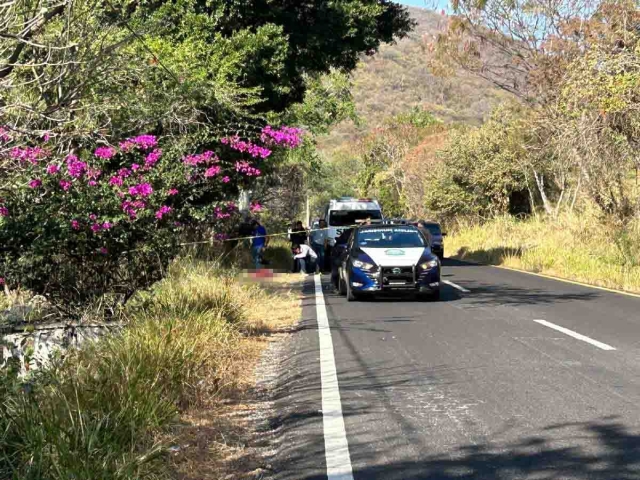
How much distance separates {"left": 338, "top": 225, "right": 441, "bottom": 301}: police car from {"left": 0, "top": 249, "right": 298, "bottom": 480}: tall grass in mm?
5620

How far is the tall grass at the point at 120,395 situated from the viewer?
495cm

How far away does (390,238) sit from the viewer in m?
17.3

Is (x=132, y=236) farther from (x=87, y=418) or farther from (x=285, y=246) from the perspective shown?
(x=285, y=246)

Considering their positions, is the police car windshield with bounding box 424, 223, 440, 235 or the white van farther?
the police car windshield with bounding box 424, 223, 440, 235

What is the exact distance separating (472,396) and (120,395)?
3.01 m

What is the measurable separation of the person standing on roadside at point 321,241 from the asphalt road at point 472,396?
1325 centimetres

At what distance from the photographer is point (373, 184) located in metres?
72.6

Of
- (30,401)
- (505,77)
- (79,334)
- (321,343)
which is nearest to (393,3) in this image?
(505,77)

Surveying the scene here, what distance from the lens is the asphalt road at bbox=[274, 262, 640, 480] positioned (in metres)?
5.51

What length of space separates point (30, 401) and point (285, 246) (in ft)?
100

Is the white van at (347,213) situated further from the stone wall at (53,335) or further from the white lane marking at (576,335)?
the stone wall at (53,335)

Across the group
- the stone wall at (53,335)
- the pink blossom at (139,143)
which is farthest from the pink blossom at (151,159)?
the stone wall at (53,335)

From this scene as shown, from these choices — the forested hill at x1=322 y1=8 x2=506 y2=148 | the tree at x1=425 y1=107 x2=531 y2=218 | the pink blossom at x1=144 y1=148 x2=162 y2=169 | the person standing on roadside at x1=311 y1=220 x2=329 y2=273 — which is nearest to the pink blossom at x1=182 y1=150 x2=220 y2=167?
the pink blossom at x1=144 y1=148 x2=162 y2=169

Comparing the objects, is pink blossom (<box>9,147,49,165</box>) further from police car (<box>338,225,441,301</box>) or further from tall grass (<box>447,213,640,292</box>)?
tall grass (<box>447,213,640,292</box>)
